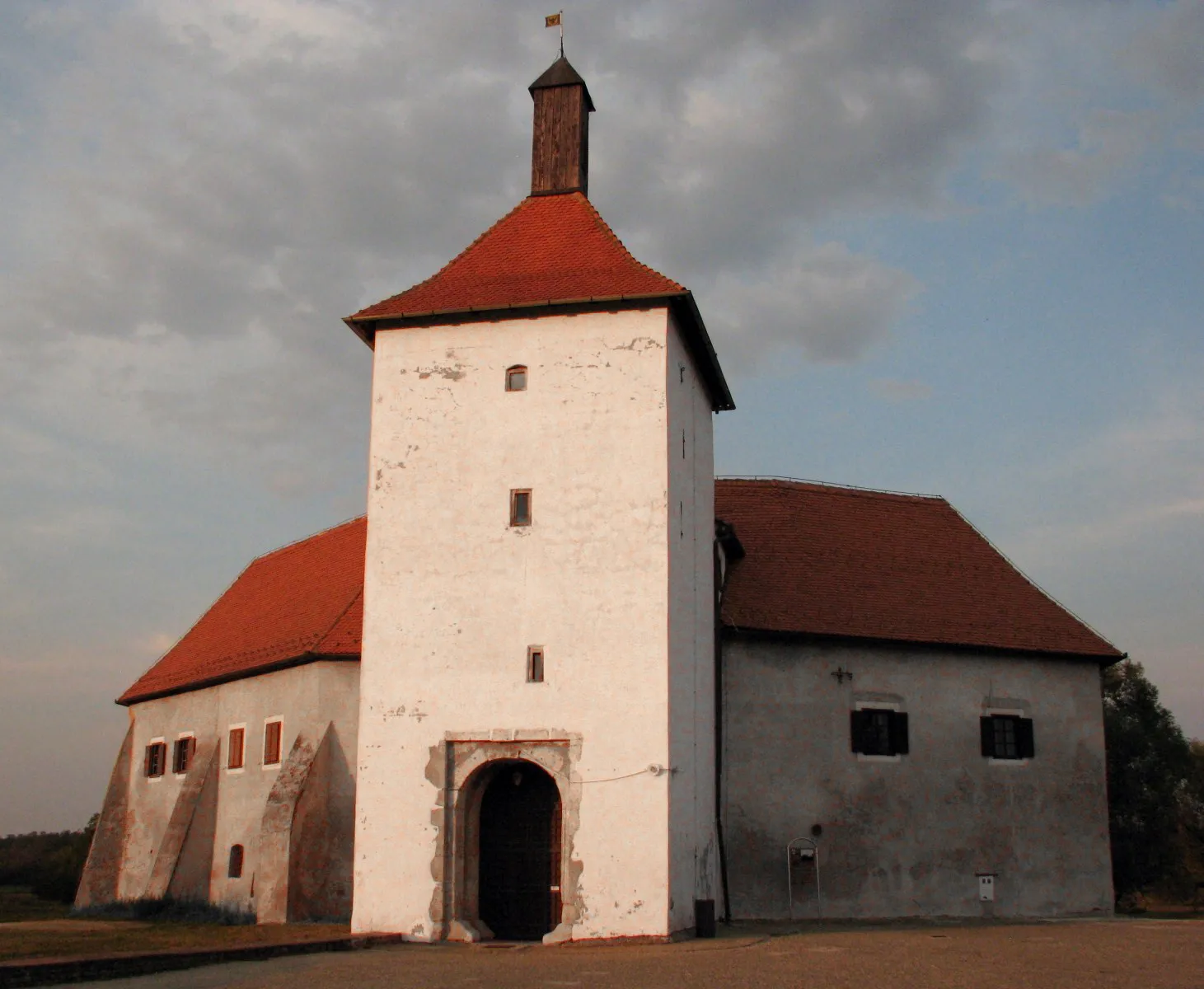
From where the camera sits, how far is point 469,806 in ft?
66.9

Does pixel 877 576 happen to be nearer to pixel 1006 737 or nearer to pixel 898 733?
pixel 898 733

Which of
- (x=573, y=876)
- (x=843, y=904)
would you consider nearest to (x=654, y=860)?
(x=573, y=876)

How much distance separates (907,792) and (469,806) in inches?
390

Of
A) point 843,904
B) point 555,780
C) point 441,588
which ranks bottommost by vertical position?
point 843,904

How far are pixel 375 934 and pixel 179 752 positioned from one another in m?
14.3

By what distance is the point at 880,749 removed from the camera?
26062 mm

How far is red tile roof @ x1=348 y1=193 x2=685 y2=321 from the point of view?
71.7ft

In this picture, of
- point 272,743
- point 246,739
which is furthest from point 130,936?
point 246,739

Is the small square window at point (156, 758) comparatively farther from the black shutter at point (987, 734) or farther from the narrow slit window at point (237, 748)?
the black shutter at point (987, 734)

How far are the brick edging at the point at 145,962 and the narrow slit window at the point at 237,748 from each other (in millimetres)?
10616

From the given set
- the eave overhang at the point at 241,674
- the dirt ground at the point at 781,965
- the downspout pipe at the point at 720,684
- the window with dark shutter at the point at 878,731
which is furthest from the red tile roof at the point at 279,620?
the window with dark shutter at the point at 878,731

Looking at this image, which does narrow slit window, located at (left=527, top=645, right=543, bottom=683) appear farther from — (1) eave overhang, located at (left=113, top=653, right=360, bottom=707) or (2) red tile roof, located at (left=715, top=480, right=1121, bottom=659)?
(1) eave overhang, located at (left=113, top=653, right=360, bottom=707)

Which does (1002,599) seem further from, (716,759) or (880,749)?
(716,759)

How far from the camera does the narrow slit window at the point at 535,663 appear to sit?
20.3m
